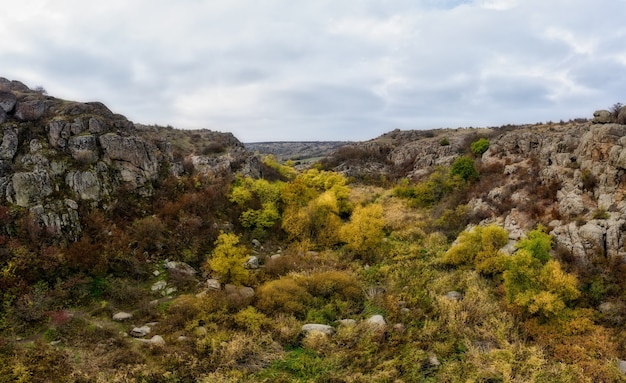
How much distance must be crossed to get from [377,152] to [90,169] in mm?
49067

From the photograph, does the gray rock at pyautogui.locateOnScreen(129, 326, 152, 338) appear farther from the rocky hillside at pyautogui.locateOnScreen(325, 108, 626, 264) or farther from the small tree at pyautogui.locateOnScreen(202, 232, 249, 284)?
the rocky hillside at pyautogui.locateOnScreen(325, 108, 626, 264)

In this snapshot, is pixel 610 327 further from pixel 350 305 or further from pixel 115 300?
pixel 115 300

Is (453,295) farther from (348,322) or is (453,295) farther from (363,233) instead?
(363,233)

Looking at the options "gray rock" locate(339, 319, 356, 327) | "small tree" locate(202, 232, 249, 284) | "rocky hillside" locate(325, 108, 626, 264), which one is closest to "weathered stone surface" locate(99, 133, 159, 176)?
"small tree" locate(202, 232, 249, 284)

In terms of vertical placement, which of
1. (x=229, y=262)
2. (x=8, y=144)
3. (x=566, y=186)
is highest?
(x=8, y=144)

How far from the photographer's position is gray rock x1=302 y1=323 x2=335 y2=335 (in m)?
18.7

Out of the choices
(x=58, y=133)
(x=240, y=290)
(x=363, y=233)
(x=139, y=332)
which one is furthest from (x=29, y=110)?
(x=363, y=233)

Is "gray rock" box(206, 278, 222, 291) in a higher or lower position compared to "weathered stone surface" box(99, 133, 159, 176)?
lower

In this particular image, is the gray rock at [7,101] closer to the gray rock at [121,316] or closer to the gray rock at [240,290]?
the gray rock at [121,316]

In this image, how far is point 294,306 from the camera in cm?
2036

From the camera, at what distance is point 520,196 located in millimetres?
30344

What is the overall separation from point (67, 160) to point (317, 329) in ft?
72.3

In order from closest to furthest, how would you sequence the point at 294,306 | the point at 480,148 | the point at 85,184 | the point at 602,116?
the point at 294,306
the point at 85,184
the point at 602,116
the point at 480,148

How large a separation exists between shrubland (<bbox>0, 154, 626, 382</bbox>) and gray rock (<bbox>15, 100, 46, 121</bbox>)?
9.85m
